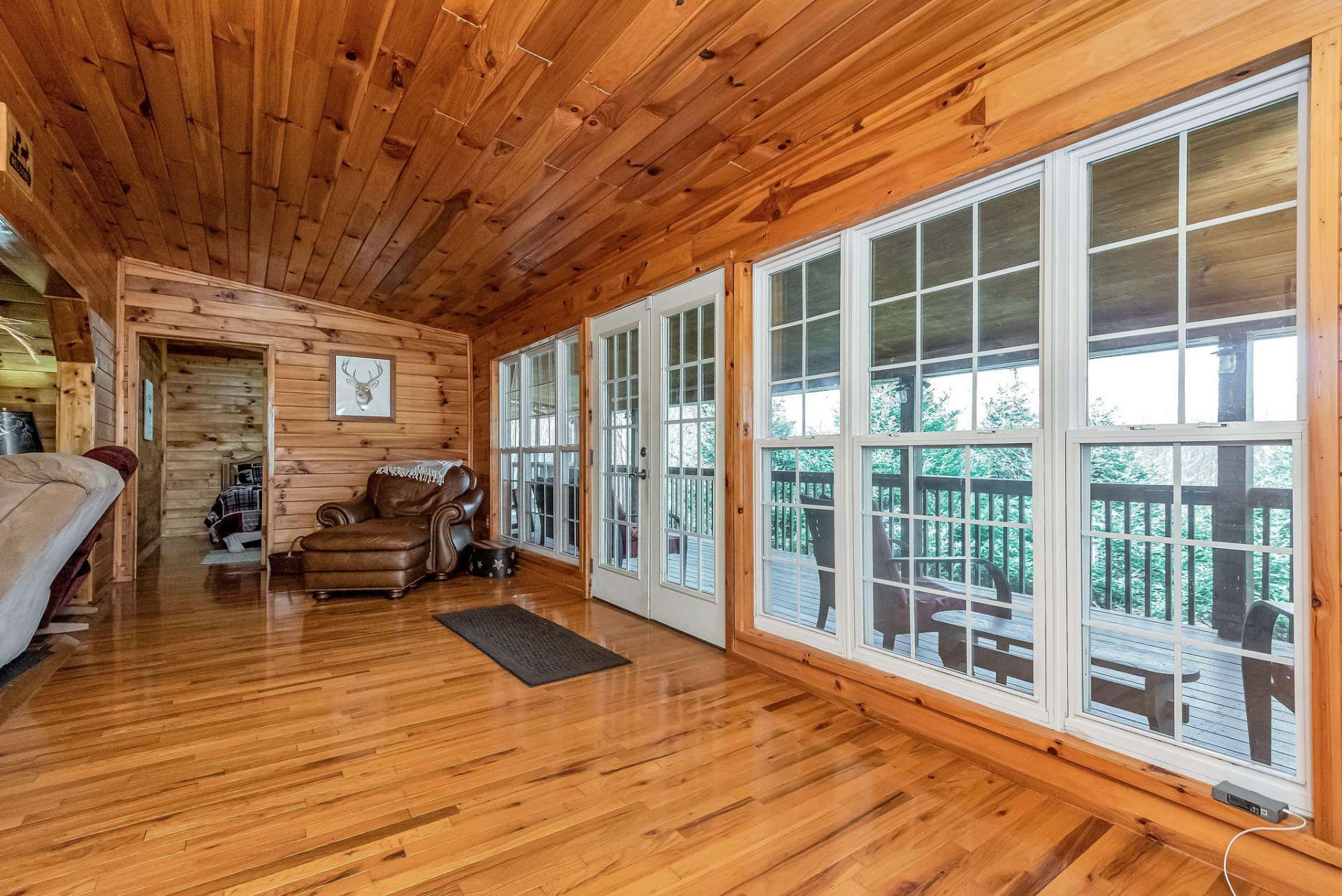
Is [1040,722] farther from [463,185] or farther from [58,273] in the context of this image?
[58,273]

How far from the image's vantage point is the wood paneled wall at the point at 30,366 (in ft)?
14.2

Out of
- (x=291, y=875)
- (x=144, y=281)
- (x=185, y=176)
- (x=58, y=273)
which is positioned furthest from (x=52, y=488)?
(x=144, y=281)

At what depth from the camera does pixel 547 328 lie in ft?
15.4

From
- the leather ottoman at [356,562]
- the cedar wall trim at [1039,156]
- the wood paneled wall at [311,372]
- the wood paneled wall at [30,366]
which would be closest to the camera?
the cedar wall trim at [1039,156]

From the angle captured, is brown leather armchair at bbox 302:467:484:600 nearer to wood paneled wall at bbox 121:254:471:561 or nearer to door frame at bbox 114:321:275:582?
wood paneled wall at bbox 121:254:471:561

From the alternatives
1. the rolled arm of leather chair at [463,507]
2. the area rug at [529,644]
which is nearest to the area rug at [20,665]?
the area rug at [529,644]

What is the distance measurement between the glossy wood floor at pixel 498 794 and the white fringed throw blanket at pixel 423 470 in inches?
91.1

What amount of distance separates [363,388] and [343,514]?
1.48 metres

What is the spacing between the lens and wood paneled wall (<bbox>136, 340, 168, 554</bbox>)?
218 inches

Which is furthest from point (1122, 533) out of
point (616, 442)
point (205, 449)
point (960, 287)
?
point (205, 449)

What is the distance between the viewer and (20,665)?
9.01ft

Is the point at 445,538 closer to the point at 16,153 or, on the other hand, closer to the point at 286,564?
the point at 286,564

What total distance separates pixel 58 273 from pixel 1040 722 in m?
4.79

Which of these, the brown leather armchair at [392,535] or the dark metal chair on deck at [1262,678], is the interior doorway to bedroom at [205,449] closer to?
the brown leather armchair at [392,535]
